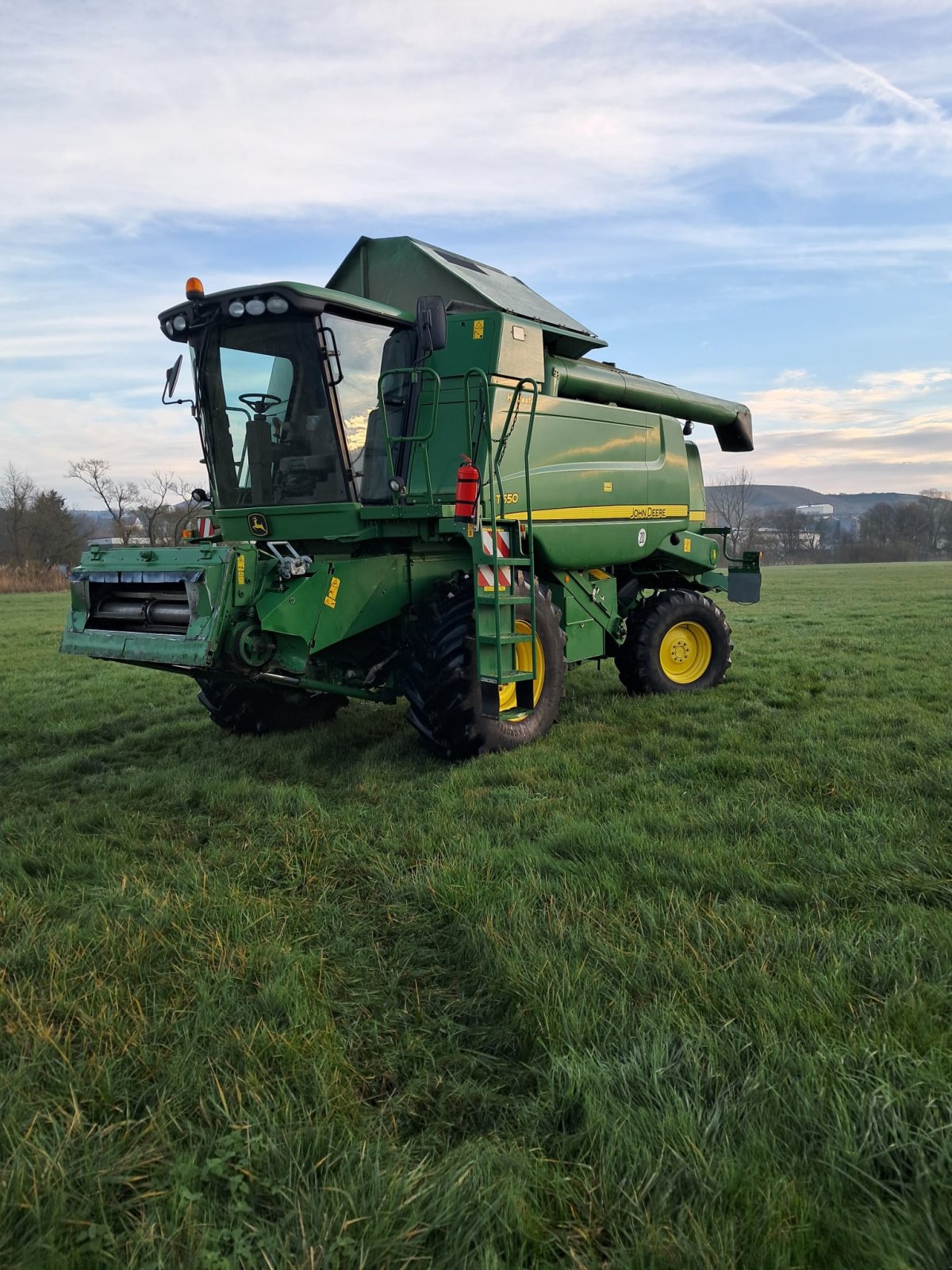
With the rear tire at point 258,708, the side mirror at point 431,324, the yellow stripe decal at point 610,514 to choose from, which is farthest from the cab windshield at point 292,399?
the rear tire at point 258,708

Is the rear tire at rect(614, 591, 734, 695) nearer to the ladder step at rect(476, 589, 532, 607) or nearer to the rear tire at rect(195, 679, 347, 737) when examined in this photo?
the ladder step at rect(476, 589, 532, 607)

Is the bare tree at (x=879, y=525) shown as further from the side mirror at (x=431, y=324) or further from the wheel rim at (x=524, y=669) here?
the side mirror at (x=431, y=324)

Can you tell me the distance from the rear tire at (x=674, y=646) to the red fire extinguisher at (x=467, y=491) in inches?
112

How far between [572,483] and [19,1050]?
17.3 feet

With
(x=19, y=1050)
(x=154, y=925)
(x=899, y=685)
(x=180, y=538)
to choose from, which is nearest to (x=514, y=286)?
(x=180, y=538)

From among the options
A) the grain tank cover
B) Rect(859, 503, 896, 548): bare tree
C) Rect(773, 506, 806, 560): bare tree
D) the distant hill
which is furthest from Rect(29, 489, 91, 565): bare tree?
the distant hill

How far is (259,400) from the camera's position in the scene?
18.9ft

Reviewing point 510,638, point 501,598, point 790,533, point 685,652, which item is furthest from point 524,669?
point 790,533

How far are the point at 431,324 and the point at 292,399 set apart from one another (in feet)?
3.45

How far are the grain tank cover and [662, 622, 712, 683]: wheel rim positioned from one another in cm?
267

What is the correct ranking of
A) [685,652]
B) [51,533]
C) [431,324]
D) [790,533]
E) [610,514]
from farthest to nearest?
[790,533]
[51,533]
[685,652]
[610,514]
[431,324]

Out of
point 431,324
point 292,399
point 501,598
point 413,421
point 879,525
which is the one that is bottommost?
point 501,598

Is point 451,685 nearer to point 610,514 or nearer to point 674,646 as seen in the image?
point 610,514

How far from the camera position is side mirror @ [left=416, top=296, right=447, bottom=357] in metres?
5.39
